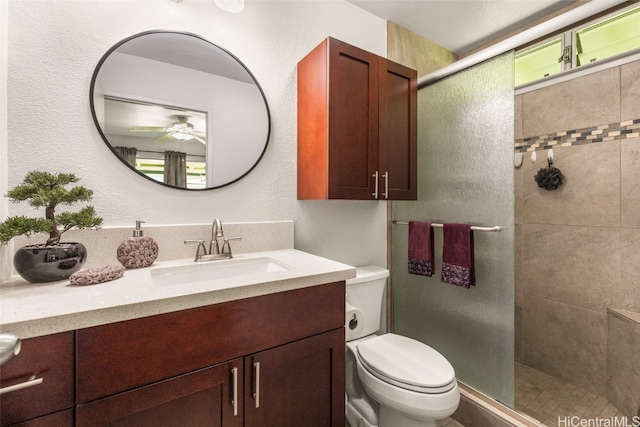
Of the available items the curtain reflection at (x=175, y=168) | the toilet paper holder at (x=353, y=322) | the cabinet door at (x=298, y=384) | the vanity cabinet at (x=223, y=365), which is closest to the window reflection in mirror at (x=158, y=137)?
the curtain reflection at (x=175, y=168)

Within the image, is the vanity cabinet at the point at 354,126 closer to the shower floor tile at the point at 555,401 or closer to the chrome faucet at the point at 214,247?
the chrome faucet at the point at 214,247

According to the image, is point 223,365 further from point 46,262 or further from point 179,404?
point 46,262

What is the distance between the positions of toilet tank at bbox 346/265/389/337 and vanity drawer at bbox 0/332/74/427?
1.13 m

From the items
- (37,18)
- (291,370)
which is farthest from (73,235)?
A: (291,370)

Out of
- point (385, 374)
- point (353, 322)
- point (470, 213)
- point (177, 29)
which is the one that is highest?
point (177, 29)

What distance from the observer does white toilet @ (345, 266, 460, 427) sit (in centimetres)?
109

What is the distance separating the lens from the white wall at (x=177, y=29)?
3.29ft

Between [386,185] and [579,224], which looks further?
[579,224]

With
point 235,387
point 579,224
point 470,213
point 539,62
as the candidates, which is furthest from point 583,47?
point 235,387

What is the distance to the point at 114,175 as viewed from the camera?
3.74ft

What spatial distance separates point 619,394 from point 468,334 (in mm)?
973

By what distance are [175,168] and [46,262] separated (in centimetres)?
58

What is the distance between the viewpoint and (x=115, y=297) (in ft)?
2.32

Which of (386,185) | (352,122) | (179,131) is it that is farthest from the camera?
(386,185)
